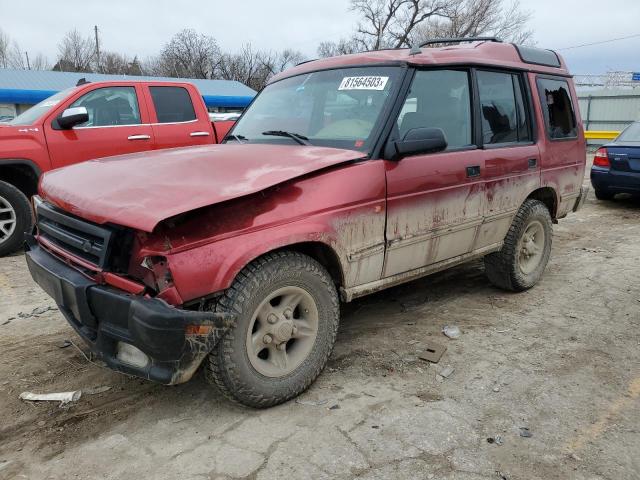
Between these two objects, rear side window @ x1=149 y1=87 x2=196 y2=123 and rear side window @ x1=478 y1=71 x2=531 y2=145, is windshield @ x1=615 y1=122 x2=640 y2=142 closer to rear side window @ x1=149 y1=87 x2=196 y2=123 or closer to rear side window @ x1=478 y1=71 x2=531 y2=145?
rear side window @ x1=478 y1=71 x2=531 y2=145

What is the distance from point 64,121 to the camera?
224 inches

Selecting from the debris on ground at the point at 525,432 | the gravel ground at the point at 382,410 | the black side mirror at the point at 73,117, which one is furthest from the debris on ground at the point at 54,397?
the black side mirror at the point at 73,117

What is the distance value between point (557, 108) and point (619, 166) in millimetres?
4927

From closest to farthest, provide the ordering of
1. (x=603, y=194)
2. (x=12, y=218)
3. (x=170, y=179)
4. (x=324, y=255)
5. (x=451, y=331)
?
(x=170, y=179) < (x=324, y=255) < (x=451, y=331) < (x=12, y=218) < (x=603, y=194)

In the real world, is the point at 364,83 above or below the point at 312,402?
above

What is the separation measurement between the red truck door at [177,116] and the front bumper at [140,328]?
4154 mm

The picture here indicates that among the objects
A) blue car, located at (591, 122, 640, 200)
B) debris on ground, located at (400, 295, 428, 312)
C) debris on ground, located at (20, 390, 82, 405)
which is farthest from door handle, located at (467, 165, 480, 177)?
blue car, located at (591, 122, 640, 200)

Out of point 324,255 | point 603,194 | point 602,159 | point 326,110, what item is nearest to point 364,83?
point 326,110

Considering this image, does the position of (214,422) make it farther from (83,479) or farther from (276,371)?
(83,479)

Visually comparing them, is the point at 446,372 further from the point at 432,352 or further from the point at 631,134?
the point at 631,134

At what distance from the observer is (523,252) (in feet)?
15.9

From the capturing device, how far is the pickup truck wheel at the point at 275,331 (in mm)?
2627

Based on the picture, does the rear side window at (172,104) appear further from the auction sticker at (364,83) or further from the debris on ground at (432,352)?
the debris on ground at (432,352)

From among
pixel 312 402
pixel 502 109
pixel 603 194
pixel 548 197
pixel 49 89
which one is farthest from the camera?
pixel 49 89
